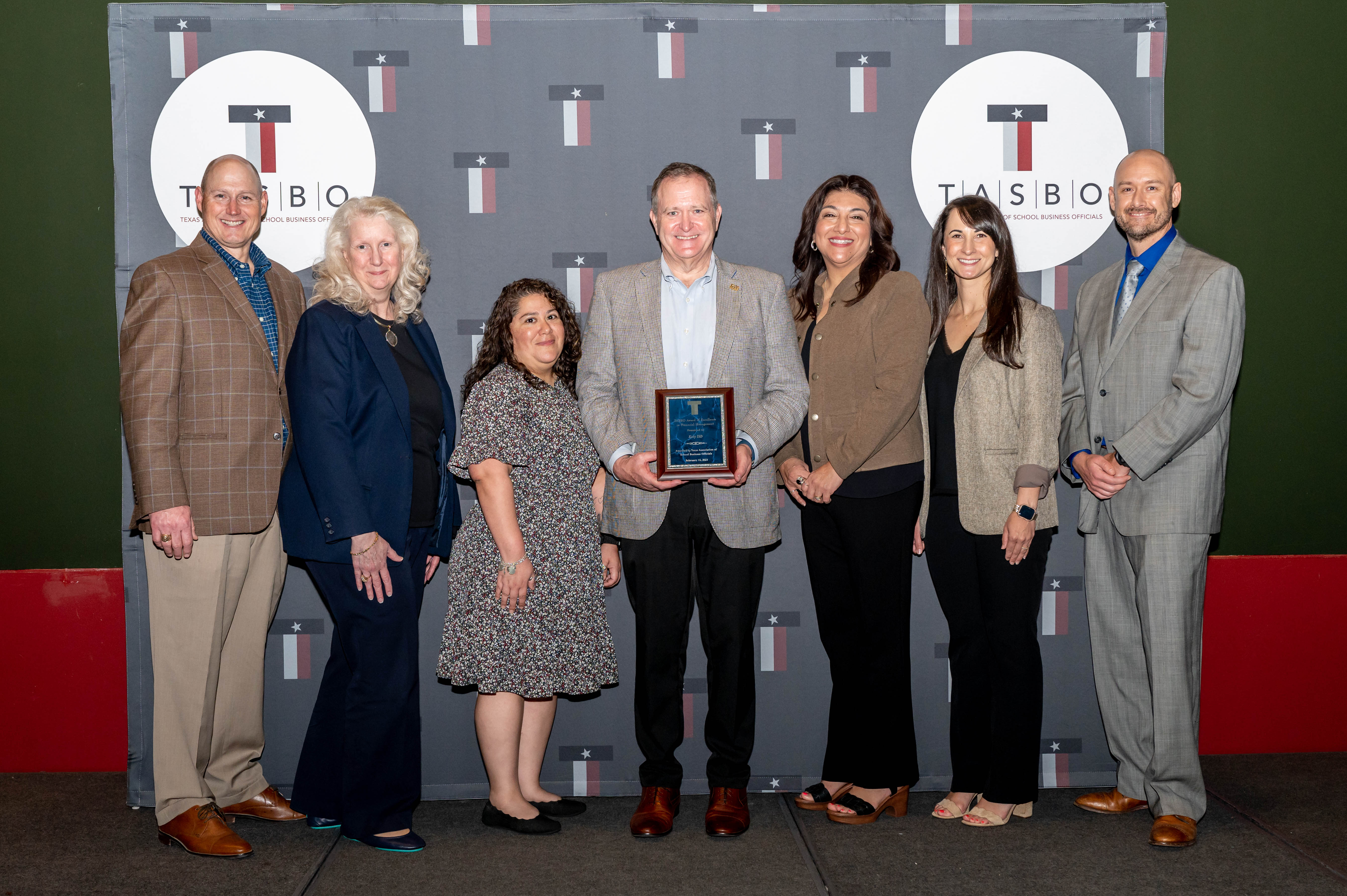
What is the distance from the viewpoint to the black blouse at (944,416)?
314 centimetres

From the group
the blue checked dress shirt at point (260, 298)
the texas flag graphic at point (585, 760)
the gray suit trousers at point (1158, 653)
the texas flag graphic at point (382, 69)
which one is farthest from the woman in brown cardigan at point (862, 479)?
the blue checked dress shirt at point (260, 298)

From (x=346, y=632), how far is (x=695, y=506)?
1.16 meters

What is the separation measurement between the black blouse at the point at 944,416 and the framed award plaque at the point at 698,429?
2.55 feet

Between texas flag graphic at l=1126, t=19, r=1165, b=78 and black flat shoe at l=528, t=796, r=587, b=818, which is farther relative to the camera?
texas flag graphic at l=1126, t=19, r=1165, b=78

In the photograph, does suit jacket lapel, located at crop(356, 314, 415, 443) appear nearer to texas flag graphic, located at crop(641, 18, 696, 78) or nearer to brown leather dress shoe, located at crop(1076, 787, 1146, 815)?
texas flag graphic, located at crop(641, 18, 696, 78)

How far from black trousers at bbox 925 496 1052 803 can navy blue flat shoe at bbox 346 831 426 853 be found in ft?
6.01

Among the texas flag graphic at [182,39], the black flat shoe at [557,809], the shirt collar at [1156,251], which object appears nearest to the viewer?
the shirt collar at [1156,251]

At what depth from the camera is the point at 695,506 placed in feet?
9.87

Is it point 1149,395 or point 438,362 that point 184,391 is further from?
point 1149,395

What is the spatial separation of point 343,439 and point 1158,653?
2.69 metres

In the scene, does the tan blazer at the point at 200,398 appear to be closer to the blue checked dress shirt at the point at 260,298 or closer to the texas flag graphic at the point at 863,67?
the blue checked dress shirt at the point at 260,298

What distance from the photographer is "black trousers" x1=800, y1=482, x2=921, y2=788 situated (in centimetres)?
308

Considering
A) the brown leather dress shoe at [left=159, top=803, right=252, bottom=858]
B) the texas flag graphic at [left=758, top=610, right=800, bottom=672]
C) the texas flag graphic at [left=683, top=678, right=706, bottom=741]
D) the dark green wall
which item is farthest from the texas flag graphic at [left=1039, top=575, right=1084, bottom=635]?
the brown leather dress shoe at [left=159, top=803, right=252, bottom=858]

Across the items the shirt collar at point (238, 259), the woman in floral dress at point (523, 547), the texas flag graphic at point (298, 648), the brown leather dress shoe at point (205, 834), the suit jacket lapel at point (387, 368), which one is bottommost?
the brown leather dress shoe at point (205, 834)
